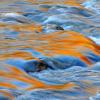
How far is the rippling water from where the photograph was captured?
3961mm

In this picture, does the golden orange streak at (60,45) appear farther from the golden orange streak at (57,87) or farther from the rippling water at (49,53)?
the golden orange streak at (57,87)

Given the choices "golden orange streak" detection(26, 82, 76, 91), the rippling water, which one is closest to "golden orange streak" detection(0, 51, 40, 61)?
the rippling water

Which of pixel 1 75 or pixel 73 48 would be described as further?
pixel 73 48

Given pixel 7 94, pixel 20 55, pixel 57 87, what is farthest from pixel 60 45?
pixel 7 94

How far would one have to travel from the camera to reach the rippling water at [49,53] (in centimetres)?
396

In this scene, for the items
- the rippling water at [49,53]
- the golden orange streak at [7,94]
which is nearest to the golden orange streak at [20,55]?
the rippling water at [49,53]

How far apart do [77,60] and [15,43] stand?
2.87 ft

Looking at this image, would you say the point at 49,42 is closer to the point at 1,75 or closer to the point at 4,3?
the point at 1,75

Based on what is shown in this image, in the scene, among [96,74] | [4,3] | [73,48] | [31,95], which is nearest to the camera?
[31,95]

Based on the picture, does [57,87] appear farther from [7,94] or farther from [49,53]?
[49,53]

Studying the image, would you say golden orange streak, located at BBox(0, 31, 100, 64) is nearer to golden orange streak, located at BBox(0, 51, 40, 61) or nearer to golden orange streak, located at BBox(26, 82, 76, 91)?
golden orange streak, located at BBox(0, 51, 40, 61)

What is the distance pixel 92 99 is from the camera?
3771mm

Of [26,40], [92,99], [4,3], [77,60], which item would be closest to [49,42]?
[26,40]

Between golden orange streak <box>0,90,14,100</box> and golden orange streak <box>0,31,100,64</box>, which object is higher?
golden orange streak <box>0,90,14,100</box>
